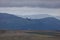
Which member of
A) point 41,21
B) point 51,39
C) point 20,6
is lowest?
point 51,39

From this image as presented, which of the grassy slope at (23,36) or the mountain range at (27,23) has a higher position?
the mountain range at (27,23)

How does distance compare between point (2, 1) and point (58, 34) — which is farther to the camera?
point (2, 1)

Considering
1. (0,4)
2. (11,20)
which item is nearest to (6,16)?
(11,20)

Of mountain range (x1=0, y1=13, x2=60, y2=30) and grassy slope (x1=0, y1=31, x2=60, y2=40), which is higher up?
mountain range (x1=0, y1=13, x2=60, y2=30)

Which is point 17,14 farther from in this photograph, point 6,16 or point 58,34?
point 58,34

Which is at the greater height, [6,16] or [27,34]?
[6,16]

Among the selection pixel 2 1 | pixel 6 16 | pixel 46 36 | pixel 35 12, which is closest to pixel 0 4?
pixel 2 1

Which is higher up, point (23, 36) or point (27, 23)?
point (27, 23)
